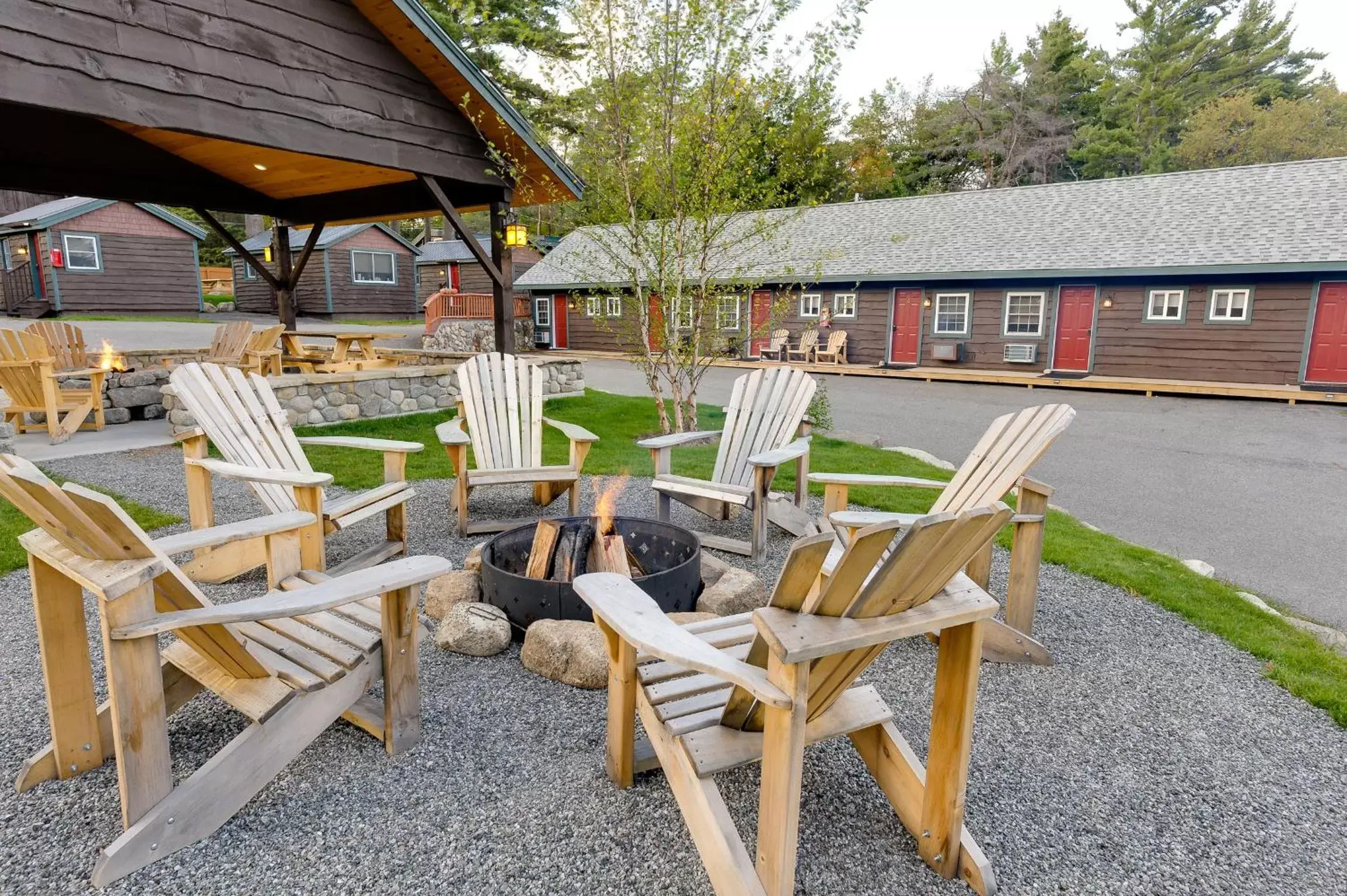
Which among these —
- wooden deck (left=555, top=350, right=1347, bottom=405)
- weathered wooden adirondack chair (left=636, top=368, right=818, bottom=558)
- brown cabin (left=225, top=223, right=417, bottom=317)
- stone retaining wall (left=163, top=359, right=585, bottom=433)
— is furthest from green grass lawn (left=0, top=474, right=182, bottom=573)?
brown cabin (left=225, top=223, right=417, bottom=317)

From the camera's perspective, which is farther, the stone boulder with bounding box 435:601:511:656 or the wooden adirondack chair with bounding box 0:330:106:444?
the wooden adirondack chair with bounding box 0:330:106:444

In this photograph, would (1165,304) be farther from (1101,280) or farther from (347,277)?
(347,277)

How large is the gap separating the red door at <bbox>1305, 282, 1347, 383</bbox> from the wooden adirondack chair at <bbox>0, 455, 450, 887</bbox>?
14463 mm

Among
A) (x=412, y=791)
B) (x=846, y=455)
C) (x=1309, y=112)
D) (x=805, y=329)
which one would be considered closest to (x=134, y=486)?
(x=412, y=791)

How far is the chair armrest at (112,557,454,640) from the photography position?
1.53 metres

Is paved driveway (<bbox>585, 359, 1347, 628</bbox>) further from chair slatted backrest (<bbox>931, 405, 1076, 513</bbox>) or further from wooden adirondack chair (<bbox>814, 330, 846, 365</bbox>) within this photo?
wooden adirondack chair (<bbox>814, 330, 846, 365</bbox>)

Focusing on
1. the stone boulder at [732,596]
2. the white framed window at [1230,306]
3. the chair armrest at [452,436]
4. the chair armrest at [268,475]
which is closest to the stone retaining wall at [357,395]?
the chair armrest at [452,436]

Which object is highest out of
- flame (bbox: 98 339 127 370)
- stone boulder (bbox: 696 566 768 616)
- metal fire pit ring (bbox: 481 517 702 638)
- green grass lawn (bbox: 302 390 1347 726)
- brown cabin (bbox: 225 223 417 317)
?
brown cabin (bbox: 225 223 417 317)

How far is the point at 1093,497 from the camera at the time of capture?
5621 millimetres

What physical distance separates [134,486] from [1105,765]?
18.3 feet

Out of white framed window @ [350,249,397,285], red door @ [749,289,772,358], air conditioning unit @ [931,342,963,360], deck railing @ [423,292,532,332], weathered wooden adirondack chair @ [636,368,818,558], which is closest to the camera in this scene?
weathered wooden adirondack chair @ [636,368,818,558]

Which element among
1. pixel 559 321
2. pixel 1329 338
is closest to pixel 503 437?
pixel 1329 338

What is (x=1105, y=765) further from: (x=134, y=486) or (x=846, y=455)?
(x=134, y=486)

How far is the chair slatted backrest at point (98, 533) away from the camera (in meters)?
1.46
